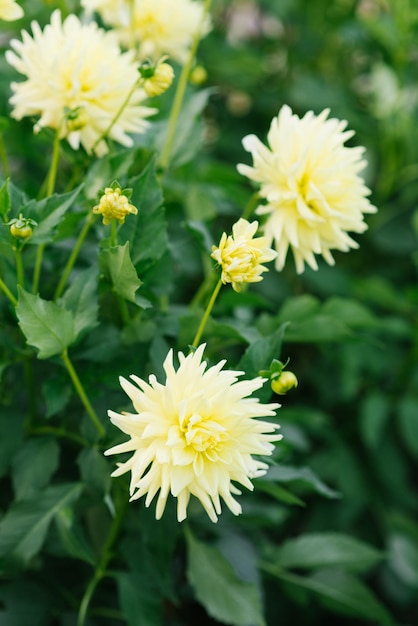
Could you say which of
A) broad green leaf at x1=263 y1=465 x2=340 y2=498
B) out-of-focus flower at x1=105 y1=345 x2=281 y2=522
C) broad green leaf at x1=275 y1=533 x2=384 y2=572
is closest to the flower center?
out-of-focus flower at x1=105 y1=345 x2=281 y2=522

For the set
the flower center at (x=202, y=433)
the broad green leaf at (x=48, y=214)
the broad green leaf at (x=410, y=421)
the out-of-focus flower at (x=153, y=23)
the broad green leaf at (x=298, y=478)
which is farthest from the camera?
the broad green leaf at (x=410, y=421)

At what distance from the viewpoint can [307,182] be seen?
2.32 feet

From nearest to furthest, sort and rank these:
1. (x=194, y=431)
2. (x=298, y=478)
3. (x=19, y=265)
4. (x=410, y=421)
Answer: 1. (x=194, y=431)
2. (x=19, y=265)
3. (x=298, y=478)
4. (x=410, y=421)

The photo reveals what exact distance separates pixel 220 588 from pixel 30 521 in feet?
0.69

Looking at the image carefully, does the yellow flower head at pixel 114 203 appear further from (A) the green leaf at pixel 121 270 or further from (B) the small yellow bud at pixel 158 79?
(B) the small yellow bud at pixel 158 79

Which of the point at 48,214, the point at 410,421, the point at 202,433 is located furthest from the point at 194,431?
the point at 410,421

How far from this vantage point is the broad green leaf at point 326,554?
975 millimetres

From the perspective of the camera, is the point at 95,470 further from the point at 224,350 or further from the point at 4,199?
the point at 224,350

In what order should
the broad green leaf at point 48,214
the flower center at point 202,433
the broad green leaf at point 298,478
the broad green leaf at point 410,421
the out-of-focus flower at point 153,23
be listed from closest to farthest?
the flower center at point 202,433 < the broad green leaf at point 48,214 < the broad green leaf at point 298,478 < the out-of-focus flower at point 153,23 < the broad green leaf at point 410,421

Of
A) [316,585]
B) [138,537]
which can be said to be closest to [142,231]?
[138,537]

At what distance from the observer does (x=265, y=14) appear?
5.42 ft

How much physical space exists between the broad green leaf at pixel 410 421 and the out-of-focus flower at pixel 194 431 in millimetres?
707

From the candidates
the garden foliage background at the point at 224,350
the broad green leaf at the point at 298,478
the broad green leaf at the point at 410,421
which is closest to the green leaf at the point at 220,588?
the garden foliage background at the point at 224,350

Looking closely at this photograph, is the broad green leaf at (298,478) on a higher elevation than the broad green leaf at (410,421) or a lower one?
lower
